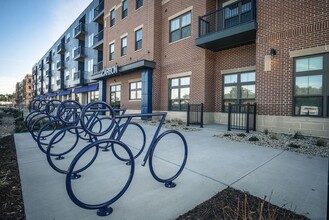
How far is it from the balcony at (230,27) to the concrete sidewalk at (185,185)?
686 cm

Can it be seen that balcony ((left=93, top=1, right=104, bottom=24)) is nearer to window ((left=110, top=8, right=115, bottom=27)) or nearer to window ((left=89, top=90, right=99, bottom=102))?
window ((left=110, top=8, right=115, bottom=27))

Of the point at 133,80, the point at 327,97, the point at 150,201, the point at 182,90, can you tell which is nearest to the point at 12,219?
the point at 150,201

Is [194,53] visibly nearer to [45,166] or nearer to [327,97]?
[327,97]

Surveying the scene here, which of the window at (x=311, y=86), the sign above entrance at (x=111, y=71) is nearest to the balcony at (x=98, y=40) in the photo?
the sign above entrance at (x=111, y=71)

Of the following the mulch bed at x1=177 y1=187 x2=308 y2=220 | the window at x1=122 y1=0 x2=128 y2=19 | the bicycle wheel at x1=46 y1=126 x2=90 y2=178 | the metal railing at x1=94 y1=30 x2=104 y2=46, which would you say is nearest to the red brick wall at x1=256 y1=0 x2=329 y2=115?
the mulch bed at x1=177 y1=187 x2=308 y2=220

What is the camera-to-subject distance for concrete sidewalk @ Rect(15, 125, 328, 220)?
7.64 feet

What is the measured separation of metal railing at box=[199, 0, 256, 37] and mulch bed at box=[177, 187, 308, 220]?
10.0 meters

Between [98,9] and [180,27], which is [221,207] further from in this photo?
[98,9]

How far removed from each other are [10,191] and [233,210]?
131 inches

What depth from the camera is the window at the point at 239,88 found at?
10.3 meters

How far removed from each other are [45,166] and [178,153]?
3180 mm

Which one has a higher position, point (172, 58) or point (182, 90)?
point (172, 58)

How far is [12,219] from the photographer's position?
212cm

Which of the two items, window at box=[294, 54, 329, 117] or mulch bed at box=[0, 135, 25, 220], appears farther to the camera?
window at box=[294, 54, 329, 117]
